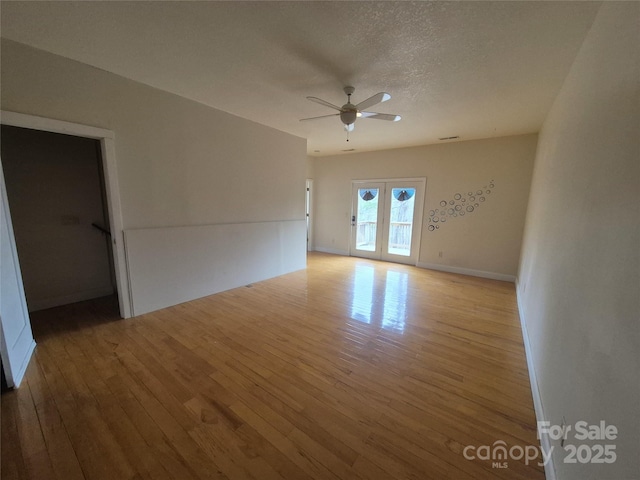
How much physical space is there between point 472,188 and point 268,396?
5.01m

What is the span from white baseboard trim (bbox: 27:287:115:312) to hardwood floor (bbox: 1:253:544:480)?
0.57ft

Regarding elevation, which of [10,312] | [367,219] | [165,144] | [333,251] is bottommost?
[333,251]

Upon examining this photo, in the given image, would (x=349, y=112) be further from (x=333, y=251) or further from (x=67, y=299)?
(x=333, y=251)

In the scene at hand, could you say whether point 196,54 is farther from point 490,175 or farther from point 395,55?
point 490,175

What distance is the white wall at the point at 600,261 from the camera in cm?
80

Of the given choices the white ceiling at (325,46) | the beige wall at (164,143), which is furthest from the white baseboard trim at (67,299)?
the white ceiling at (325,46)

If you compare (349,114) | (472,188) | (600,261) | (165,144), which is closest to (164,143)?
(165,144)

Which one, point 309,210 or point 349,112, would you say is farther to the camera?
point 309,210

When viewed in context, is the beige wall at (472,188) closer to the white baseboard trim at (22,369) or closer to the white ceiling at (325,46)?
the white ceiling at (325,46)

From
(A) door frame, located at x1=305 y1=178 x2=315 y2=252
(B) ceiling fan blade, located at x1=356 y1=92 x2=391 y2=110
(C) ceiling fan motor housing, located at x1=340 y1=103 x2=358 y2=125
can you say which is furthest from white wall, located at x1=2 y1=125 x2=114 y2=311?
(A) door frame, located at x1=305 y1=178 x2=315 y2=252

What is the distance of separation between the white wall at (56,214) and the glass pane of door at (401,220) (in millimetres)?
5374

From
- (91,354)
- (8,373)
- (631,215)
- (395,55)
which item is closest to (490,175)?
(395,55)

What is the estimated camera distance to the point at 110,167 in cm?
259

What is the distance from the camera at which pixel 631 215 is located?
0.87m
